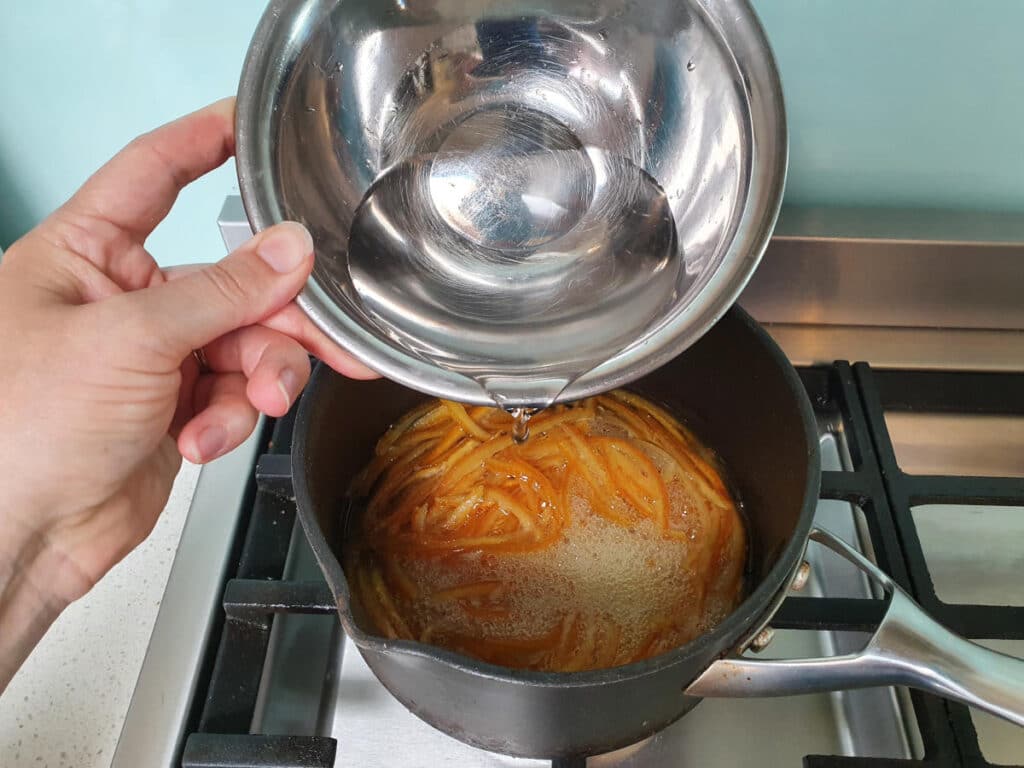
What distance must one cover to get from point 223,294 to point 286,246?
0.10 metres

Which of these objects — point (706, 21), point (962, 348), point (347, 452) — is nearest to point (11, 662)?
point (347, 452)

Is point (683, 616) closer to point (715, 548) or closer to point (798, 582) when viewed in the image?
point (715, 548)

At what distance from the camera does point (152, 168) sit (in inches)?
31.7

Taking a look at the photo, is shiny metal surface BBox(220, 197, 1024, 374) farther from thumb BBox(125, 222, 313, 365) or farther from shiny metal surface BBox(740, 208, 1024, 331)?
thumb BBox(125, 222, 313, 365)

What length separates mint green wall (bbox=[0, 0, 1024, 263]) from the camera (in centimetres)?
81

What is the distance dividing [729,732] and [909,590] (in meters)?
0.22

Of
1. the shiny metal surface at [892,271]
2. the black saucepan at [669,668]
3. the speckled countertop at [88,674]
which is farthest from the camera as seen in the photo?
the shiny metal surface at [892,271]

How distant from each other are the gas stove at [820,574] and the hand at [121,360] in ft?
0.25

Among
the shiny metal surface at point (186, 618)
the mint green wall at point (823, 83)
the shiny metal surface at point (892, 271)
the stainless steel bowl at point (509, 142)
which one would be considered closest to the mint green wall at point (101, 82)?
the mint green wall at point (823, 83)

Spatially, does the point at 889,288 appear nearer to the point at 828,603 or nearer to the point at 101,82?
the point at 828,603

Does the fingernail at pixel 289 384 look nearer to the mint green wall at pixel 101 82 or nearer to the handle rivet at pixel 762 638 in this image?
the mint green wall at pixel 101 82

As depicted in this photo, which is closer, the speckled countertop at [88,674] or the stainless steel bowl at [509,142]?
the stainless steel bowl at [509,142]

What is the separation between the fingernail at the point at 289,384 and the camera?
0.81 m

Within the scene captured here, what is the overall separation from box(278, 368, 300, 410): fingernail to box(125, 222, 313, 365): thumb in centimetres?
13
